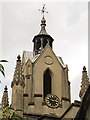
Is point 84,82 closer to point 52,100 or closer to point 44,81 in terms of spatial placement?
point 52,100

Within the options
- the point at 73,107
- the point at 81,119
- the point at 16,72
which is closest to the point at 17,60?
the point at 16,72

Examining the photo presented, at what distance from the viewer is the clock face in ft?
103

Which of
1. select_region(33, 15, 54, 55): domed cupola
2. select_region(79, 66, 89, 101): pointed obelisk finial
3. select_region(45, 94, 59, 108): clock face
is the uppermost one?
select_region(33, 15, 54, 55): domed cupola

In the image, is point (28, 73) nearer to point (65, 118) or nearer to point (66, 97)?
point (66, 97)

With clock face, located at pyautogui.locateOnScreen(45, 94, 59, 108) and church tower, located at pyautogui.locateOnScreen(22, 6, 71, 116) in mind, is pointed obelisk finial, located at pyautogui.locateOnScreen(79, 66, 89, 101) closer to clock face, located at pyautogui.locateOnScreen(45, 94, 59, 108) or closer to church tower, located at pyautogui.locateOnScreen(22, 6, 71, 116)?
church tower, located at pyautogui.locateOnScreen(22, 6, 71, 116)

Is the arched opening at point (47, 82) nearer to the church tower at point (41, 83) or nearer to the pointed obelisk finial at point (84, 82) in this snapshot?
the church tower at point (41, 83)

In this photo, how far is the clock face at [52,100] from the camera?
3131 cm

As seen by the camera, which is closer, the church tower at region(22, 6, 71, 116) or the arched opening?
the church tower at region(22, 6, 71, 116)

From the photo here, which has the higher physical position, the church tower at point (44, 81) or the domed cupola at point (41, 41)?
the domed cupola at point (41, 41)

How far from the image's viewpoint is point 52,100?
31.5 meters

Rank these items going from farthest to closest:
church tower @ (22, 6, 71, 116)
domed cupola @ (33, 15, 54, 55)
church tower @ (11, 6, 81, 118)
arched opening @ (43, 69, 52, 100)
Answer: domed cupola @ (33, 15, 54, 55), arched opening @ (43, 69, 52, 100), church tower @ (22, 6, 71, 116), church tower @ (11, 6, 81, 118)

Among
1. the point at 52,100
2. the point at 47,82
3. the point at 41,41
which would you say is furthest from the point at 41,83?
the point at 41,41

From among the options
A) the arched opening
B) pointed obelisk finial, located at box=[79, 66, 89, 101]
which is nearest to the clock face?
the arched opening

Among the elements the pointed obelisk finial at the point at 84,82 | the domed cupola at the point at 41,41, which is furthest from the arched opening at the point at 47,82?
the pointed obelisk finial at the point at 84,82
